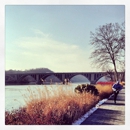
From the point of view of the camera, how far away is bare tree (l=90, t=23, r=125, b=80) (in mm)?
4172

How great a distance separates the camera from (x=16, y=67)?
4.13m

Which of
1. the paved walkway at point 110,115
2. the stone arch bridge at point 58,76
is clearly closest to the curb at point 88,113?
the paved walkway at point 110,115

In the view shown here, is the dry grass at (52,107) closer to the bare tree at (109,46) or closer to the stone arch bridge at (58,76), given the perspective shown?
the stone arch bridge at (58,76)

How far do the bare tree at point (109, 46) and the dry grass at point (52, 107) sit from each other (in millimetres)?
393

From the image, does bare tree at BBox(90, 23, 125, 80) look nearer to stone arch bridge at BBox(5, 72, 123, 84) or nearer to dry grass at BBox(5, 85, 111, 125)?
stone arch bridge at BBox(5, 72, 123, 84)

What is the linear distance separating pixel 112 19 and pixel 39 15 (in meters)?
1.13

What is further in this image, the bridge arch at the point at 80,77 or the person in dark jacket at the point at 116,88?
the person in dark jacket at the point at 116,88

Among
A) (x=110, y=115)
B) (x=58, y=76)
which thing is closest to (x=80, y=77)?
(x=58, y=76)

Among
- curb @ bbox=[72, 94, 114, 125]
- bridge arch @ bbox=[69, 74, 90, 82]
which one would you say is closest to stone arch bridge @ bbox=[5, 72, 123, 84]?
bridge arch @ bbox=[69, 74, 90, 82]

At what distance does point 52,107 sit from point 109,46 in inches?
51.1

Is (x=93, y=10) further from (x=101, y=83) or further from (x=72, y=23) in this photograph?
(x=101, y=83)

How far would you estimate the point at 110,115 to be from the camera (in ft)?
13.6

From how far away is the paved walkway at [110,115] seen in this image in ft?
13.4
